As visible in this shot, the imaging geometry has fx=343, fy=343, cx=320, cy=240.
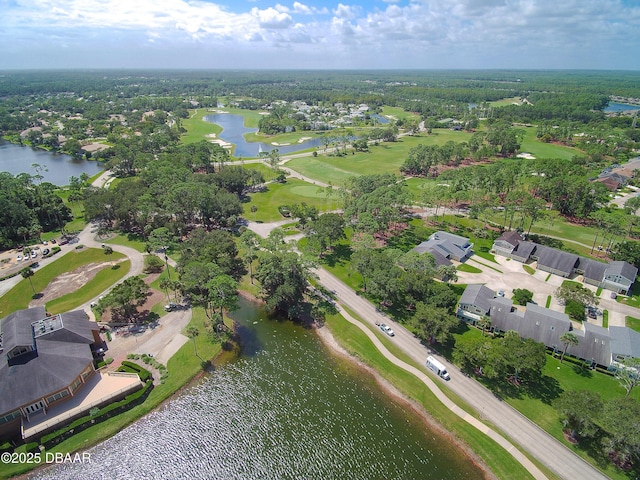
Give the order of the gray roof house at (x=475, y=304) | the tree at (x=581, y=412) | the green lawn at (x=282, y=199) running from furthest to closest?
the green lawn at (x=282, y=199) → the gray roof house at (x=475, y=304) → the tree at (x=581, y=412)

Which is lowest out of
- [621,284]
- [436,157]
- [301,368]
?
→ [301,368]

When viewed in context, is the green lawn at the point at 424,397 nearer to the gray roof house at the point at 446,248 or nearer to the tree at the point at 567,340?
the tree at the point at 567,340

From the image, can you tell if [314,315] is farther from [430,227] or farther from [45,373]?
[430,227]

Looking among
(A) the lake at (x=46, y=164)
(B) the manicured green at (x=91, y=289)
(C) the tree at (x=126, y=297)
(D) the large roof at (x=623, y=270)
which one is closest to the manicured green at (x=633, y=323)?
(D) the large roof at (x=623, y=270)

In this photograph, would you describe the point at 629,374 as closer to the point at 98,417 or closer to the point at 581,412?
the point at 581,412

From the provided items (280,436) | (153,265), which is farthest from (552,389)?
(153,265)

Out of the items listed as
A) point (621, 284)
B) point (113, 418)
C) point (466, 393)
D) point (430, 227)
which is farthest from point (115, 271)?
point (621, 284)

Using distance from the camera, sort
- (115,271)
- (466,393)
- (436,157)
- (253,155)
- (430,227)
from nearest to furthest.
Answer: (466,393), (115,271), (430,227), (436,157), (253,155)
